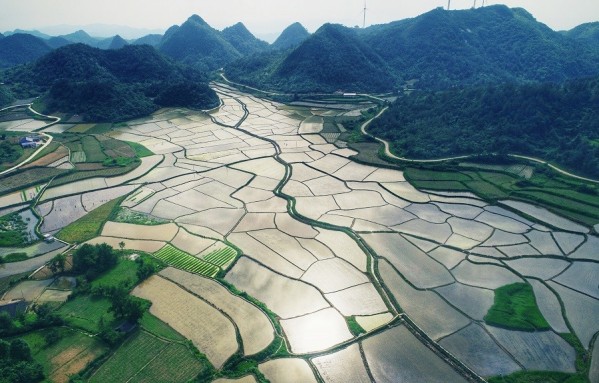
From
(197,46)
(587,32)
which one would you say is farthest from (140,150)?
(587,32)

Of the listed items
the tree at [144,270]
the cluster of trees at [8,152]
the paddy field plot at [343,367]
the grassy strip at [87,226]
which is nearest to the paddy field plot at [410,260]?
the paddy field plot at [343,367]

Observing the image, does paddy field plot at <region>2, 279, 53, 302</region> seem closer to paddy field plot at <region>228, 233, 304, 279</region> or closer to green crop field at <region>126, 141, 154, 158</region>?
paddy field plot at <region>228, 233, 304, 279</region>

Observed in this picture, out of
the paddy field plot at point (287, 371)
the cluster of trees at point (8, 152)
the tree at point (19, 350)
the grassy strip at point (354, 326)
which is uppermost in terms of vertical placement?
the cluster of trees at point (8, 152)

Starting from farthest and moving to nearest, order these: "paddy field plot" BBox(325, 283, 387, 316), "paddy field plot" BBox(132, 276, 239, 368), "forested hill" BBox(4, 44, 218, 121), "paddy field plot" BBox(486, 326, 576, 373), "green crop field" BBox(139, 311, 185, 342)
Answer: "forested hill" BBox(4, 44, 218, 121) < "paddy field plot" BBox(325, 283, 387, 316) < "green crop field" BBox(139, 311, 185, 342) < "paddy field plot" BBox(132, 276, 239, 368) < "paddy field plot" BBox(486, 326, 576, 373)

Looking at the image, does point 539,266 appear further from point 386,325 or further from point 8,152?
point 8,152

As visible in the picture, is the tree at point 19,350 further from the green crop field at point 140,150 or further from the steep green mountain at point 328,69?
the steep green mountain at point 328,69

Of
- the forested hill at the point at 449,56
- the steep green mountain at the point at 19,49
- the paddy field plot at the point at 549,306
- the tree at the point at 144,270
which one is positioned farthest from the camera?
the steep green mountain at the point at 19,49

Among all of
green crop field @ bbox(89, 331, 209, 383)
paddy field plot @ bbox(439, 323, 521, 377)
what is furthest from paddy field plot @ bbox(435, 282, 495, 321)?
green crop field @ bbox(89, 331, 209, 383)
